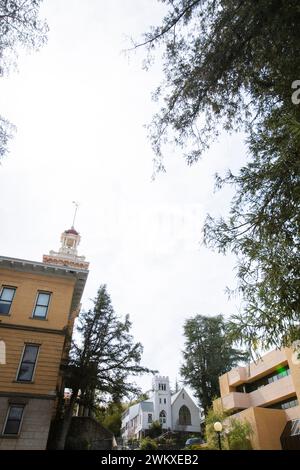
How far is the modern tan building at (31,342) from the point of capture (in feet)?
47.5

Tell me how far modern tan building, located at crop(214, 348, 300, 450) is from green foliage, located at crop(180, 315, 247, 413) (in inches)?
411

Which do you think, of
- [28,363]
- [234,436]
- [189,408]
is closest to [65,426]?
[28,363]

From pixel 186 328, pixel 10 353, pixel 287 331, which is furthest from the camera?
pixel 186 328

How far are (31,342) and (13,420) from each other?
11.8ft

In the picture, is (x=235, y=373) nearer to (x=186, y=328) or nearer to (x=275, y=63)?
(x=186, y=328)

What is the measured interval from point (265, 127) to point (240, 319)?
9.94 ft

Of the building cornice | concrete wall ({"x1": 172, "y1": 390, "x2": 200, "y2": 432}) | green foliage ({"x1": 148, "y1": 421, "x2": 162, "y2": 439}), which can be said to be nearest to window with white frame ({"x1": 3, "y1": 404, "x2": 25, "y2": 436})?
the building cornice

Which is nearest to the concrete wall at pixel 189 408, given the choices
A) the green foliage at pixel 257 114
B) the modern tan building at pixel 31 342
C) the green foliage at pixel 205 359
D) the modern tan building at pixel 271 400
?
the green foliage at pixel 205 359

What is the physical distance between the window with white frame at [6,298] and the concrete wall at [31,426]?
4485 mm

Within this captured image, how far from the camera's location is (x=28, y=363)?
1598 cm

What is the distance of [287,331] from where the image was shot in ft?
12.9

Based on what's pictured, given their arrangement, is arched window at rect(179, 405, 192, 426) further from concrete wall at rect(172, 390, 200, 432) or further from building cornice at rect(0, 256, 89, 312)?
building cornice at rect(0, 256, 89, 312)

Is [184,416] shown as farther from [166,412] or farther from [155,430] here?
[155,430]
